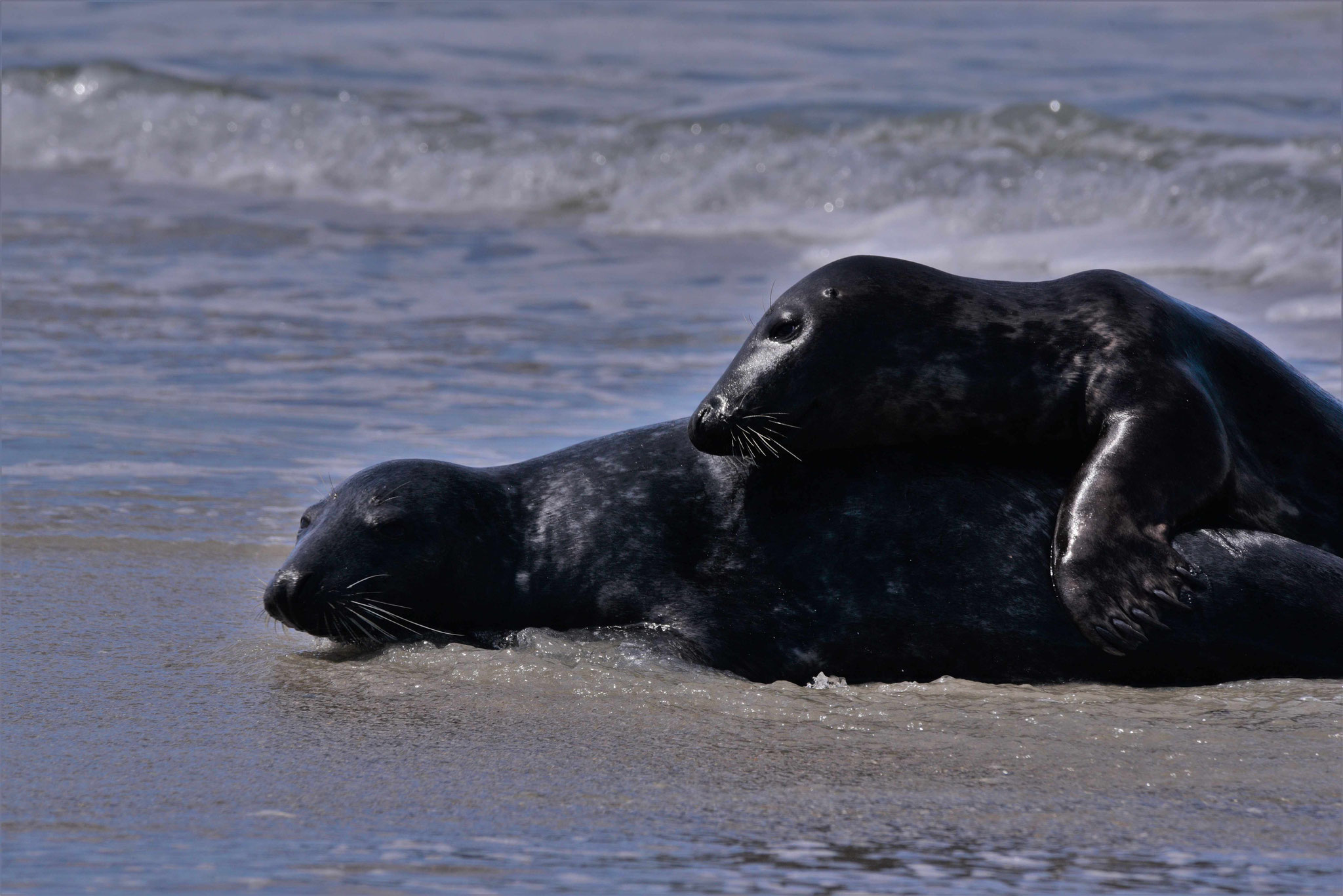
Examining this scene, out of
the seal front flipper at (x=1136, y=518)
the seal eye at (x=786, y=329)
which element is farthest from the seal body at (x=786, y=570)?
the seal eye at (x=786, y=329)

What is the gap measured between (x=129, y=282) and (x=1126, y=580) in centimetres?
875

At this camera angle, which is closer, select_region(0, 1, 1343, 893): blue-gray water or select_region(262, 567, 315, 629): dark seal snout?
select_region(0, 1, 1343, 893): blue-gray water

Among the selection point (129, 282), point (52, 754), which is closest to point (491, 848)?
point (52, 754)

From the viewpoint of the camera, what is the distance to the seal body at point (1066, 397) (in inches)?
162

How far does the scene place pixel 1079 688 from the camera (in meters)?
4.07

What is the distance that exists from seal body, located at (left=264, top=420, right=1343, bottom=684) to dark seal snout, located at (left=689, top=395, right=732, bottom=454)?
179 mm

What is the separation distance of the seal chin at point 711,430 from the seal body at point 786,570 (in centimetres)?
18

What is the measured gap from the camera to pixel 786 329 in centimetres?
448

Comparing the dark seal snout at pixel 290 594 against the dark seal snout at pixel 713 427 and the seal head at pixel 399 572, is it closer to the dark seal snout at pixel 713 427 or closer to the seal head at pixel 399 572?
the seal head at pixel 399 572

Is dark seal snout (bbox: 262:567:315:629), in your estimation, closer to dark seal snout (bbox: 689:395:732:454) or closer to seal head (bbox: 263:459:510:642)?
seal head (bbox: 263:459:510:642)

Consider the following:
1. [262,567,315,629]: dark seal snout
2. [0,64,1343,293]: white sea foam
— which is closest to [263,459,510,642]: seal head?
[262,567,315,629]: dark seal snout

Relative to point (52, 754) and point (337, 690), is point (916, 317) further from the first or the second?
point (52, 754)

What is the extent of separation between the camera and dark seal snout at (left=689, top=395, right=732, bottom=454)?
4.33 metres

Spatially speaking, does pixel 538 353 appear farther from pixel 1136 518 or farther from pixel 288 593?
pixel 1136 518
